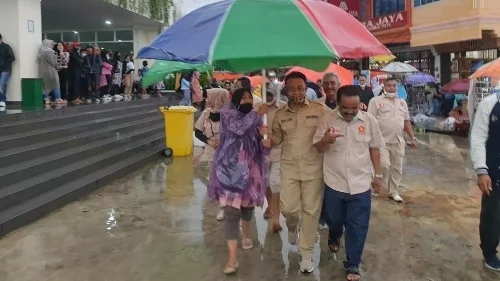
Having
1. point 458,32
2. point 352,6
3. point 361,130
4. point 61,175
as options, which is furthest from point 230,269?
point 352,6

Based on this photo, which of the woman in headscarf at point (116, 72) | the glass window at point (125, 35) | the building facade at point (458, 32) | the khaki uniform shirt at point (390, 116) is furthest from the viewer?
the glass window at point (125, 35)

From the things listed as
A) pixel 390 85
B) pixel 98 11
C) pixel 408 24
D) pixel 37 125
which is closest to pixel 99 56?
pixel 98 11

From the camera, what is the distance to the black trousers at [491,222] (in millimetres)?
4176

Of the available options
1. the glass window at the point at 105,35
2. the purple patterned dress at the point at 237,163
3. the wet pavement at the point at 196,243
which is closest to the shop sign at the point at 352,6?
the glass window at the point at 105,35

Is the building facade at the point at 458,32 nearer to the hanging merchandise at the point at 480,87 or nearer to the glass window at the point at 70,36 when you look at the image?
the hanging merchandise at the point at 480,87

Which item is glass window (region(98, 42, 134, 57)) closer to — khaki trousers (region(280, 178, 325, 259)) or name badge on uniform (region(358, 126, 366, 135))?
khaki trousers (region(280, 178, 325, 259))

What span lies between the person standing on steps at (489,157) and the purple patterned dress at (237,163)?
1.84 m

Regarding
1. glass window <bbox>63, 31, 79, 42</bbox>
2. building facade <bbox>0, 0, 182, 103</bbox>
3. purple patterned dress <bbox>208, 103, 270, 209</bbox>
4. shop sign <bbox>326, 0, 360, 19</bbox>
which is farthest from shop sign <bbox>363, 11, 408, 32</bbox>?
purple patterned dress <bbox>208, 103, 270, 209</bbox>

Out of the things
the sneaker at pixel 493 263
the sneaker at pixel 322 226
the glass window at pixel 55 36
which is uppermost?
the glass window at pixel 55 36

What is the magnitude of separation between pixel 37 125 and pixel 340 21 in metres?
6.16

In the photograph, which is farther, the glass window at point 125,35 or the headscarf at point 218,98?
the glass window at point 125,35

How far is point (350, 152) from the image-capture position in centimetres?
406

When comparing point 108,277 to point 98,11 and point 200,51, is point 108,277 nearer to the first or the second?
point 200,51

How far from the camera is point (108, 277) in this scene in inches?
167
